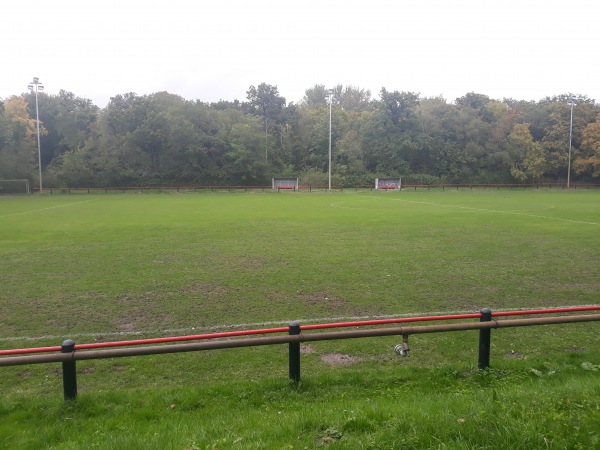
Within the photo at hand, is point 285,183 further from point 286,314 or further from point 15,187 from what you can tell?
point 286,314

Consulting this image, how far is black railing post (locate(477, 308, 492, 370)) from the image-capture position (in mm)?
5570

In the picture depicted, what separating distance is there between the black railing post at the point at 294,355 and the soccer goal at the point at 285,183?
185 ft

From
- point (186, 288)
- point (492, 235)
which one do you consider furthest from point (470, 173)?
point (186, 288)

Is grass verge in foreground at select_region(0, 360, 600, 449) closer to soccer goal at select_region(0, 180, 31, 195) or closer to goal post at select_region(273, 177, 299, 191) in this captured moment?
goal post at select_region(273, 177, 299, 191)

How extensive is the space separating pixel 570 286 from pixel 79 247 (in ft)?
48.9

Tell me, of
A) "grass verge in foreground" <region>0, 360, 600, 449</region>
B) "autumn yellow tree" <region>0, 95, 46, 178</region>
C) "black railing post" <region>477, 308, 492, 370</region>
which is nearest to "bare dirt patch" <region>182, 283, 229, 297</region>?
"grass verge in foreground" <region>0, 360, 600, 449</region>

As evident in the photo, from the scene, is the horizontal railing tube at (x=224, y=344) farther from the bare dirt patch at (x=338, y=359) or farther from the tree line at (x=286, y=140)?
the tree line at (x=286, y=140)

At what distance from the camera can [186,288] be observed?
1103cm

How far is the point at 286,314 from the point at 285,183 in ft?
178

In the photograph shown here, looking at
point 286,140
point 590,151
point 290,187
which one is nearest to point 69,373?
point 290,187

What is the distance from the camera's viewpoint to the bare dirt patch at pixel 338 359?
22.0 feet

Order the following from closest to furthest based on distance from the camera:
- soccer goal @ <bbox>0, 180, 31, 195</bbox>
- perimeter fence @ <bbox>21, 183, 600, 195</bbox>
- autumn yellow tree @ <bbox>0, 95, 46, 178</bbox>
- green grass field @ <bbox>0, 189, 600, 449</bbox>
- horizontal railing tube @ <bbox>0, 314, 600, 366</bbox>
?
green grass field @ <bbox>0, 189, 600, 449</bbox>, horizontal railing tube @ <bbox>0, 314, 600, 366</bbox>, soccer goal @ <bbox>0, 180, 31, 195</bbox>, autumn yellow tree @ <bbox>0, 95, 46, 178</bbox>, perimeter fence @ <bbox>21, 183, 600, 195</bbox>

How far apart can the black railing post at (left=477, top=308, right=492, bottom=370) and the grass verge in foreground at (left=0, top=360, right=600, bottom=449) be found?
17cm

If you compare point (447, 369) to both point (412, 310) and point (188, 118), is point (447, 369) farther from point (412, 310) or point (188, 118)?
point (188, 118)
